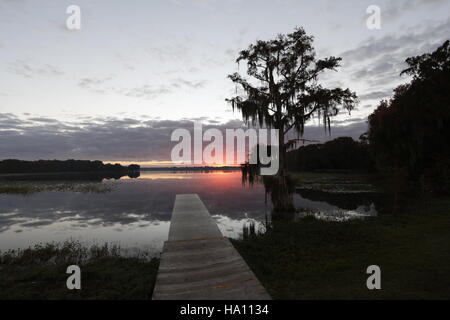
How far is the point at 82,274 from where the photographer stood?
789 centimetres

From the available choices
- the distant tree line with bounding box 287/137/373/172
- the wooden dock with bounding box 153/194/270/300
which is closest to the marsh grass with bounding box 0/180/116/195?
the wooden dock with bounding box 153/194/270/300

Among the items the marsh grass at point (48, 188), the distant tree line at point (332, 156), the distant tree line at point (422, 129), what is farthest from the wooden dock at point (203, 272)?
the distant tree line at point (332, 156)

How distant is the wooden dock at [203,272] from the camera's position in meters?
5.67

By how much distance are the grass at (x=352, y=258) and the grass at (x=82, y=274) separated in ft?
12.5

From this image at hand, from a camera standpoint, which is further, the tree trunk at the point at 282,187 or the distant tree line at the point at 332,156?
the distant tree line at the point at 332,156

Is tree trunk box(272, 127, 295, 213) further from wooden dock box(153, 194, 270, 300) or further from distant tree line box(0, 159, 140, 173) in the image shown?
distant tree line box(0, 159, 140, 173)

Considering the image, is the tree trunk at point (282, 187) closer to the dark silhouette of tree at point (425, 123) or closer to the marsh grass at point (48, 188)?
the dark silhouette of tree at point (425, 123)

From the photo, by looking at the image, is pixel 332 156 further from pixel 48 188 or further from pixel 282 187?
pixel 48 188

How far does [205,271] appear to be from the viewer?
22.6ft

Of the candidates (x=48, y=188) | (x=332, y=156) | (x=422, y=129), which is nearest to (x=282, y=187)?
(x=422, y=129)

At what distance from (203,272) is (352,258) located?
18.1 feet

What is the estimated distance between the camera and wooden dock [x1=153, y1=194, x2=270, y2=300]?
567 cm
